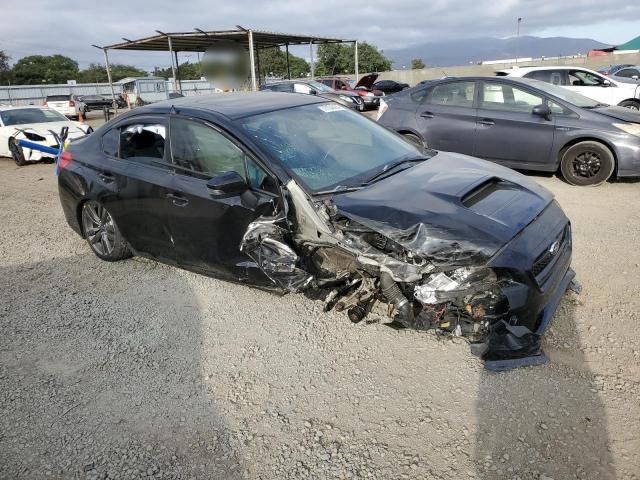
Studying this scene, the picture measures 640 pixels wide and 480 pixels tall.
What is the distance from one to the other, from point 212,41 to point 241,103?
21.5 metres

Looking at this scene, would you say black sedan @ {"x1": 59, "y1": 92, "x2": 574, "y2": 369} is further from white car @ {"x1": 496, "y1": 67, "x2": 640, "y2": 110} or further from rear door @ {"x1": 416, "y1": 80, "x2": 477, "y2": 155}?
white car @ {"x1": 496, "y1": 67, "x2": 640, "y2": 110}

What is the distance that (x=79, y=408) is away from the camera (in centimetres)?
282

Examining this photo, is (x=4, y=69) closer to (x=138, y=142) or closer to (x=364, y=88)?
(x=364, y=88)

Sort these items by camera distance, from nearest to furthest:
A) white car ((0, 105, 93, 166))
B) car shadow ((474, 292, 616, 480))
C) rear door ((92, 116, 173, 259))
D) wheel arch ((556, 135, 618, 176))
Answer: car shadow ((474, 292, 616, 480)) → rear door ((92, 116, 173, 259)) → wheel arch ((556, 135, 618, 176)) → white car ((0, 105, 93, 166))

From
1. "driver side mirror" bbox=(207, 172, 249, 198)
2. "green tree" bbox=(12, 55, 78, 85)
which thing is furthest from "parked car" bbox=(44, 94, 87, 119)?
"green tree" bbox=(12, 55, 78, 85)

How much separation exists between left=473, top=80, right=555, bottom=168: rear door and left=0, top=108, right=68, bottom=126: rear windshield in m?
9.93

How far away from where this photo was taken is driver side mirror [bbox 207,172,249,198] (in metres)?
3.30

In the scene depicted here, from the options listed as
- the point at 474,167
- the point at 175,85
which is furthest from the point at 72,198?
the point at 175,85

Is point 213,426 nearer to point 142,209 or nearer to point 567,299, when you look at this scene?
point 142,209

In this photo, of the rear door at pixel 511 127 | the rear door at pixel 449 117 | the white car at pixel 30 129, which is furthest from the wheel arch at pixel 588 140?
the white car at pixel 30 129

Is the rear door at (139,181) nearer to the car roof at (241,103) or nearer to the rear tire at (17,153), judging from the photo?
the car roof at (241,103)

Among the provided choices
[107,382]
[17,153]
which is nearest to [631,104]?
[107,382]

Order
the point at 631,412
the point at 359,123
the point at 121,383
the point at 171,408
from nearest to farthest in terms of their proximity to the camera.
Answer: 1. the point at 631,412
2. the point at 171,408
3. the point at 121,383
4. the point at 359,123

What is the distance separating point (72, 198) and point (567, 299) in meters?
4.61
